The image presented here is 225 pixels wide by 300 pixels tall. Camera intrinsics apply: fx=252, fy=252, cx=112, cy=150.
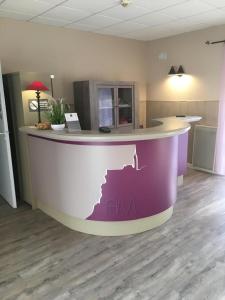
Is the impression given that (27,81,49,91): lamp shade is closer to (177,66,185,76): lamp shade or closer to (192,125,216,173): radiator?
(177,66,185,76): lamp shade

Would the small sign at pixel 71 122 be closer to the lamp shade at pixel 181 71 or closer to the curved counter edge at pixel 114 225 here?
the curved counter edge at pixel 114 225

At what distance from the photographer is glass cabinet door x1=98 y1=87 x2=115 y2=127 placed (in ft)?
13.5

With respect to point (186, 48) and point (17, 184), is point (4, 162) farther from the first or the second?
point (186, 48)

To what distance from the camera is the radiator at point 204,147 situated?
434cm

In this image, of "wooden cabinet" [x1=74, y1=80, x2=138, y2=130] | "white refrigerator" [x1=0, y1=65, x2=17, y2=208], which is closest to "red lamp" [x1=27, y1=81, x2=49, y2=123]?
"white refrigerator" [x1=0, y1=65, x2=17, y2=208]

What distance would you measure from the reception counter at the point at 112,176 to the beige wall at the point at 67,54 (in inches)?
55.9

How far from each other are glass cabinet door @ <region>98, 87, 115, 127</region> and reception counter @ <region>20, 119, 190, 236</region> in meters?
1.55

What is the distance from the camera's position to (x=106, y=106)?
4223 millimetres

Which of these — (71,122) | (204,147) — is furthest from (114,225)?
(204,147)

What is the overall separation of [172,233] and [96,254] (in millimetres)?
830

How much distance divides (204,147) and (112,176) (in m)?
2.64

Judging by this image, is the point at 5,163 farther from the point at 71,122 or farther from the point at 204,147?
the point at 204,147

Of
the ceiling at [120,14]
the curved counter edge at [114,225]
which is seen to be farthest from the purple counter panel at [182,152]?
the ceiling at [120,14]

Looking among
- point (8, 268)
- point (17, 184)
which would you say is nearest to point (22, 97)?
point (17, 184)
